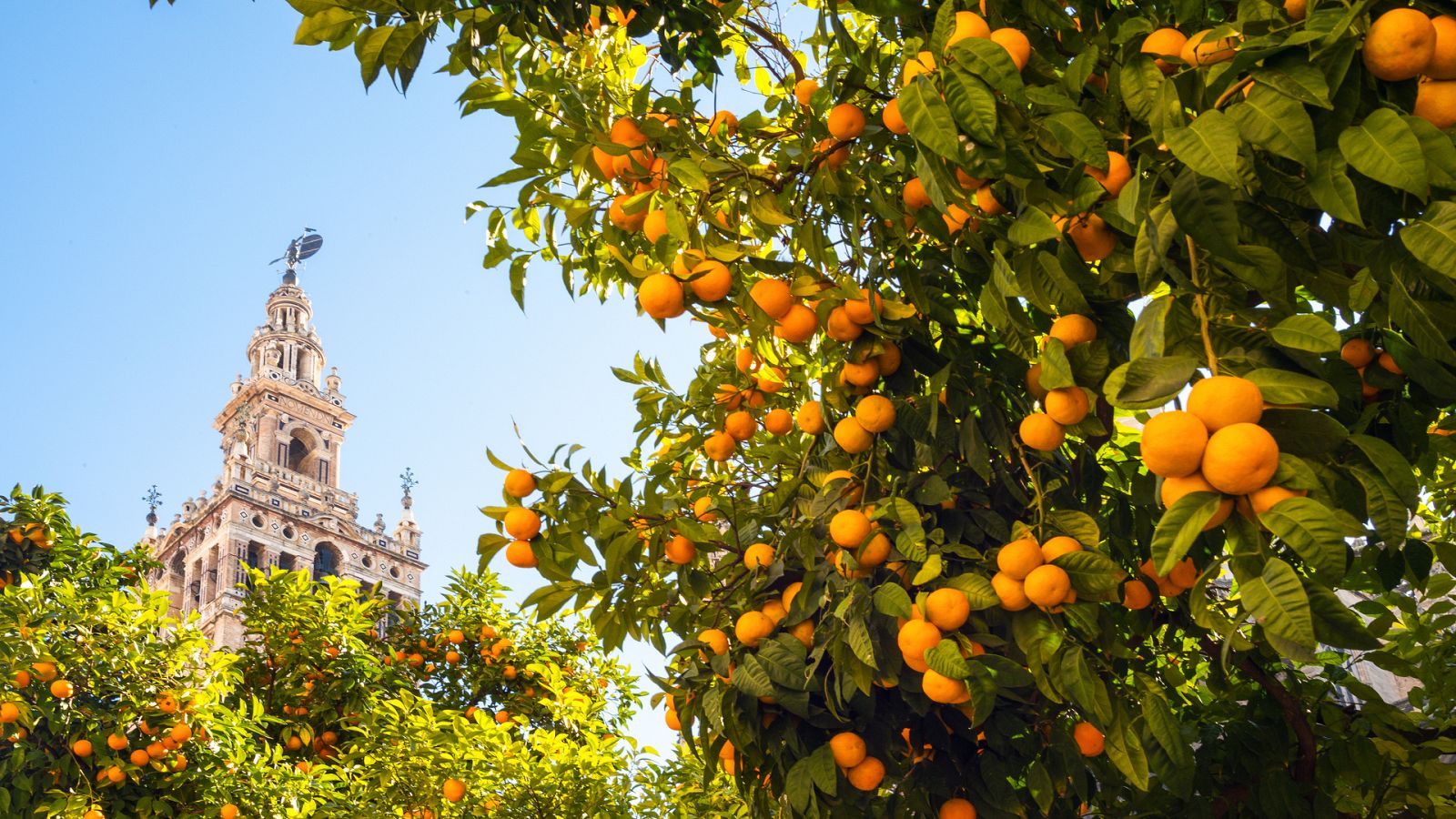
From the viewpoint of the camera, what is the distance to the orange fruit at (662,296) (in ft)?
8.93

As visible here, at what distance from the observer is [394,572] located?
52.5 m

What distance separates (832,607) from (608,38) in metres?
2.02

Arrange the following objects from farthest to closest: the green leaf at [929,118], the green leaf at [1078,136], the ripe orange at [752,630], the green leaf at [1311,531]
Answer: the ripe orange at [752,630], the green leaf at [1078,136], the green leaf at [929,118], the green leaf at [1311,531]

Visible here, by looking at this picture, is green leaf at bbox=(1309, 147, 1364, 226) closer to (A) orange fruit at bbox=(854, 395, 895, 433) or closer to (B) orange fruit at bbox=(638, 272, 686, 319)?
(A) orange fruit at bbox=(854, 395, 895, 433)

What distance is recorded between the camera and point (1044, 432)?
8.00ft

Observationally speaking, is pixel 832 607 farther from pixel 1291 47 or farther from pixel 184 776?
pixel 184 776

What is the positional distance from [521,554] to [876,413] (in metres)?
0.99

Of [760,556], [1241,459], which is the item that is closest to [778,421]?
[760,556]

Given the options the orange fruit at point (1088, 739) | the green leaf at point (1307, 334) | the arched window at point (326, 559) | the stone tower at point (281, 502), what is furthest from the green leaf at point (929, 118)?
the arched window at point (326, 559)

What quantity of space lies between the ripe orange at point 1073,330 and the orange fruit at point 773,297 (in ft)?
2.08

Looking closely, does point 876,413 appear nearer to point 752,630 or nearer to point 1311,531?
point 752,630

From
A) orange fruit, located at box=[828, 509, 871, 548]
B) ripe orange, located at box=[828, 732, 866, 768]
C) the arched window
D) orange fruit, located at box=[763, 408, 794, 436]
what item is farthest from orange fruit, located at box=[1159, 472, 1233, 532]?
the arched window

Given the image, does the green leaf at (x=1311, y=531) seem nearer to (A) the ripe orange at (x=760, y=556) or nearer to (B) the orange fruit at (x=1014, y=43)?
(B) the orange fruit at (x=1014, y=43)

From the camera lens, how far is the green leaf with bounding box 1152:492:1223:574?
1.52 m
